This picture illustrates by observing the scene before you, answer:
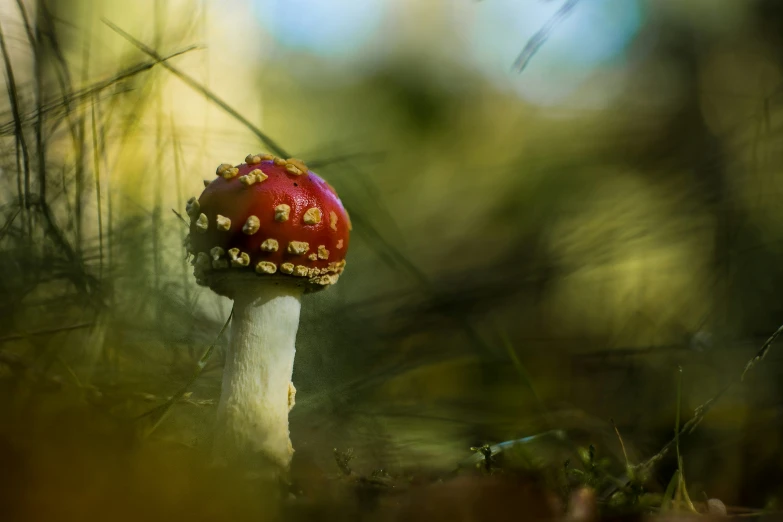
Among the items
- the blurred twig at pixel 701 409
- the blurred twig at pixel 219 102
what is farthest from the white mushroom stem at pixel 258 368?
the blurred twig at pixel 701 409

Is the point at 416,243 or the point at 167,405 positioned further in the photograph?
the point at 416,243

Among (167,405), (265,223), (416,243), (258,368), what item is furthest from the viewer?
(416,243)

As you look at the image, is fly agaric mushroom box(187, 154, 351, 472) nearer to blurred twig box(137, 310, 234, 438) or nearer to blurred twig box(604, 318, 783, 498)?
blurred twig box(137, 310, 234, 438)

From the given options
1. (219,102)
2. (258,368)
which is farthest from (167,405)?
(219,102)

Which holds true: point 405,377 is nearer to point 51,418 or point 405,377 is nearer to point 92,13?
point 92,13

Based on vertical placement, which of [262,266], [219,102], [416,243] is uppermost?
[219,102]

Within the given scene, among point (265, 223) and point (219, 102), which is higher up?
point (219, 102)

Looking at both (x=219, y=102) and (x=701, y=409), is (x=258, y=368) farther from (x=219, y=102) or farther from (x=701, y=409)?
(x=701, y=409)

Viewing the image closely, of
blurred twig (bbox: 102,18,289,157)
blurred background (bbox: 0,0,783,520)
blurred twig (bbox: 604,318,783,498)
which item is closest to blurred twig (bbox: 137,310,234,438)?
blurred background (bbox: 0,0,783,520)
